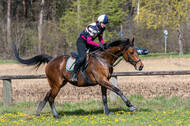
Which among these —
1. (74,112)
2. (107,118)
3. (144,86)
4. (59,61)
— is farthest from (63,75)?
(144,86)

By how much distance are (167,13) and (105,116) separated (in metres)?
20.7

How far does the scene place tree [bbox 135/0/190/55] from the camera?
25594 millimetres

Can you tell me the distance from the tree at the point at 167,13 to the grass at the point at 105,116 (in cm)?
1767

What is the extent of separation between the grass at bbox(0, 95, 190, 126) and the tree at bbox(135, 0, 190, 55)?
1767 cm

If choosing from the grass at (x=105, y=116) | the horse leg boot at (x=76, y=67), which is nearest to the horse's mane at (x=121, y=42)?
the horse leg boot at (x=76, y=67)

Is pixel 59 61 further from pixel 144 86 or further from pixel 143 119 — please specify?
pixel 144 86

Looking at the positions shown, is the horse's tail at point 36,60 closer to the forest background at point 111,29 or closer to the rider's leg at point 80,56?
the rider's leg at point 80,56

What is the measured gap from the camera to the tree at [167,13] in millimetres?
25594

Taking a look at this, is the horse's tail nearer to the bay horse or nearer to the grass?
the bay horse

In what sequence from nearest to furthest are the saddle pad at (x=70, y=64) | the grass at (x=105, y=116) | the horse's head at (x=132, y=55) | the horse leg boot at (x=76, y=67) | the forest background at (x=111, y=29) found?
1. the grass at (x=105, y=116)
2. the horse's head at (x=132, y=55)
3. the horse leg boot at (x=76, y=67)
4. the saddle pad at (x=70, y=64)
5. the forest background at (x=111, y=29)

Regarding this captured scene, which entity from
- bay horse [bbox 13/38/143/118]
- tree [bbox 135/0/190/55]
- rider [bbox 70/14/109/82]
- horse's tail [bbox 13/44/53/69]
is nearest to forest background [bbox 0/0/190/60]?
tree [bbox 135/0/190/55]

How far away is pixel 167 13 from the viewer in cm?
2600

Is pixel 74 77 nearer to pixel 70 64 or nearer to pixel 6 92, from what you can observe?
pixel 70 64

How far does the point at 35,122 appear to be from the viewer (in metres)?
7.04
